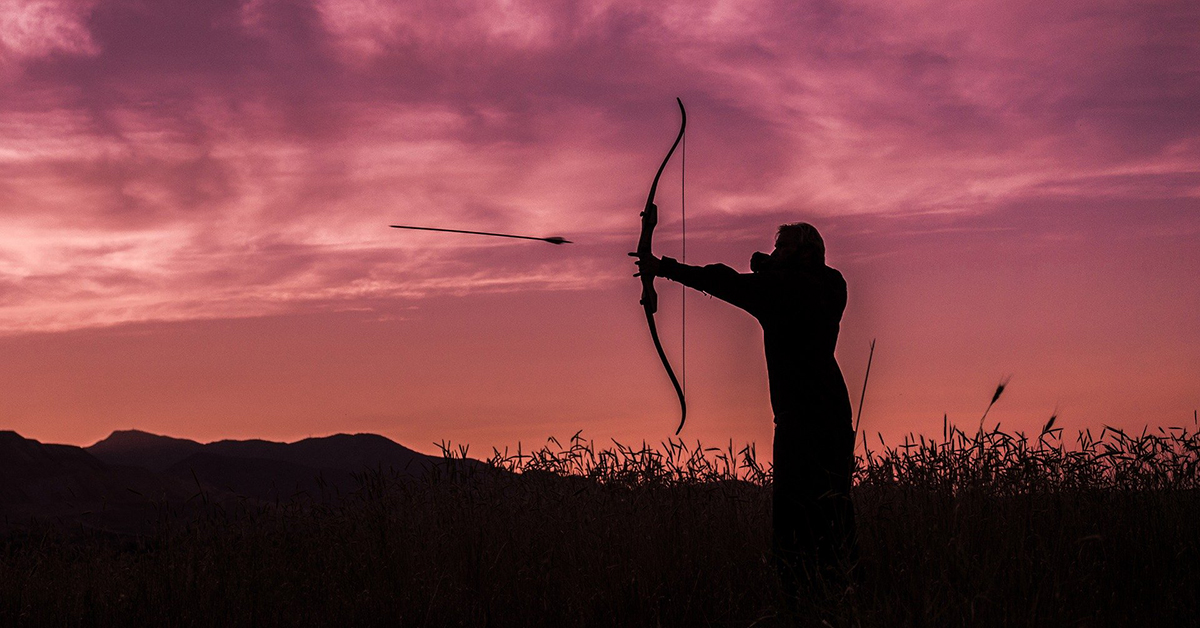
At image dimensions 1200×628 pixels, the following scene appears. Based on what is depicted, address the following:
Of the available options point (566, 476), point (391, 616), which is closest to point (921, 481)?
point (566, 476)

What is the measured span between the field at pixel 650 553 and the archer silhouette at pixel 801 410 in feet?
0.85

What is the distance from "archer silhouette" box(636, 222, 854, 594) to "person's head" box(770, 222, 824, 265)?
9cm

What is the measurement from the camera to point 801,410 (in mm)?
5750

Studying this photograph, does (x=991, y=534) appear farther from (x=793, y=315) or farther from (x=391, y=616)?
(x=391, y=616)

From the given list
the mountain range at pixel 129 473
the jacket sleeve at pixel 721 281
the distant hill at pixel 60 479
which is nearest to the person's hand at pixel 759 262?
the jacket sleeve at pixel 721 281

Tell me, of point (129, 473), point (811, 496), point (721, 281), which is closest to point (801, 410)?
point (811, 496)

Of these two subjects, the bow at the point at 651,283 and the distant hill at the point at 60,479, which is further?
the distant hill at the point at 60,479

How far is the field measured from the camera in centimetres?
536

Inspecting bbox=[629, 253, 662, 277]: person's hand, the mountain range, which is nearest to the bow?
bbox=[629, 253, 662, 277]: person's hand

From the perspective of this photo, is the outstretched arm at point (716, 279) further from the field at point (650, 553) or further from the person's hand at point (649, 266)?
the field at point (650, 553)

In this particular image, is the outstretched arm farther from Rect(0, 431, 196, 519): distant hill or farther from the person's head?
Rect(0, 431, 196, 519): distant hill

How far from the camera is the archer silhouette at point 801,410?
570 centimetres

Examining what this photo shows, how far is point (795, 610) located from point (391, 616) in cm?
248

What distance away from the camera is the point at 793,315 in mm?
5730
